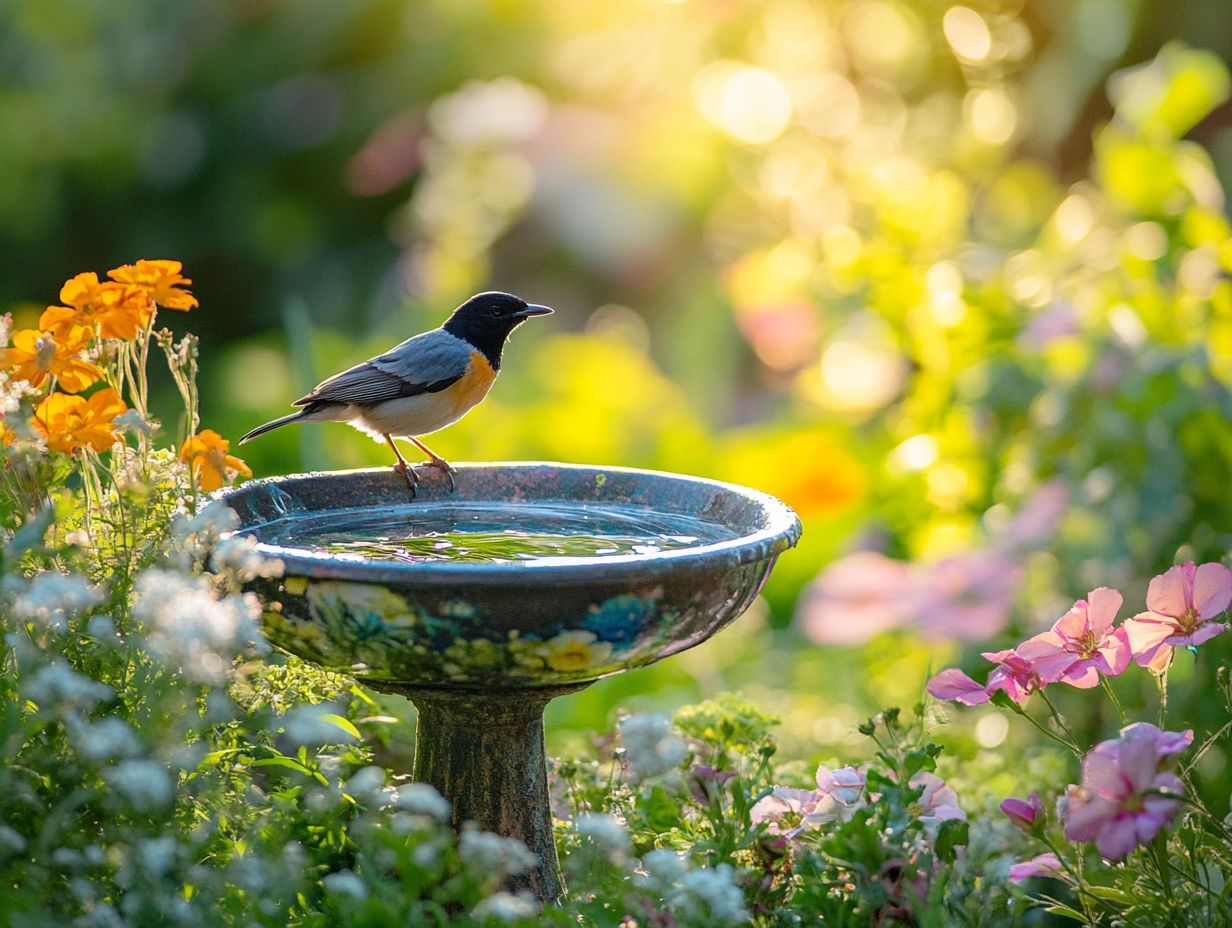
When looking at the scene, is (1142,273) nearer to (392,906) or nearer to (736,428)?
(392,906)

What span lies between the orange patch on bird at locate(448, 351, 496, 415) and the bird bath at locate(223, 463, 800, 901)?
0.75 feet

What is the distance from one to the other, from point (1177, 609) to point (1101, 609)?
93mm

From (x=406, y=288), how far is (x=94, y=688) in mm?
4993

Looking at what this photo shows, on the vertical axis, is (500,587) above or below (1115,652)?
above

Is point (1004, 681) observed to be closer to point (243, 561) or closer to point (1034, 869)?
point (1034, 869)

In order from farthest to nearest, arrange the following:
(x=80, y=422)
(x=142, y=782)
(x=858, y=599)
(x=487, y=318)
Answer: (x=858, y=599) → (x=487, y=318) → (x=80, y=422) → (x=142, y=782)

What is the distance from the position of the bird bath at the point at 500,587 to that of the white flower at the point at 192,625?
18 cm

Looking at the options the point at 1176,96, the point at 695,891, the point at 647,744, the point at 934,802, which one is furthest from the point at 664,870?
the point at 1176,96

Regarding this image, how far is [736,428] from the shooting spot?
666 centimetres

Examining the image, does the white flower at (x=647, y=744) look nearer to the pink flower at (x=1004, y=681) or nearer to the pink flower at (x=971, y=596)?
the pink flower at (x=1004, y=681)

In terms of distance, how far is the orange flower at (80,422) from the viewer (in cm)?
186

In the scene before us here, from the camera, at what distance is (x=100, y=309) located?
1.93 metres

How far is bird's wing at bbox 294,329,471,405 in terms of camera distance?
2.57m

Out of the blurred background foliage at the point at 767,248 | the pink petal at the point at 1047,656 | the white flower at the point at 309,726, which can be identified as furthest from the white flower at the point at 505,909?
the blurred background foliage at the point at 767,248
